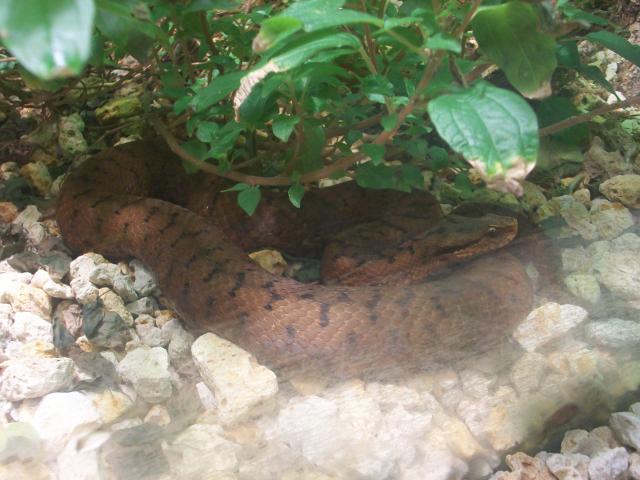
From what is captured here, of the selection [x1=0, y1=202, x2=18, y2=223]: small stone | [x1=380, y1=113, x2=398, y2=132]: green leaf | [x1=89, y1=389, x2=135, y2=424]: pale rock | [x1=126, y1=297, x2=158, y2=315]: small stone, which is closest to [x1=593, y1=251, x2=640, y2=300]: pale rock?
[x1=380, y1=113, x2=398, y2=132]: green leaf

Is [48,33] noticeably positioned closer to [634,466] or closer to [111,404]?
[111,404]

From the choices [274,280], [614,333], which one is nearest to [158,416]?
[274,280]

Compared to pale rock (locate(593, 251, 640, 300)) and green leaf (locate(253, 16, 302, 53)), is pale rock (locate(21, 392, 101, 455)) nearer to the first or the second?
green leaf (locate(253, 16, 302, 53))

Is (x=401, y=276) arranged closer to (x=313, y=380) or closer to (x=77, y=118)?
(x=313, y=380)

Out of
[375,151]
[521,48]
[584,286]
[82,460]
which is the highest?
[521,48]

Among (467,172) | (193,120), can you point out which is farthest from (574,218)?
(193,120)

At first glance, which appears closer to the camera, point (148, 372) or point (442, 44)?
point (442, 44)

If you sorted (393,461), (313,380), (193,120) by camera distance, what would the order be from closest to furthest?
1. (393,461)
2. (313,380)
3. (193,120)
